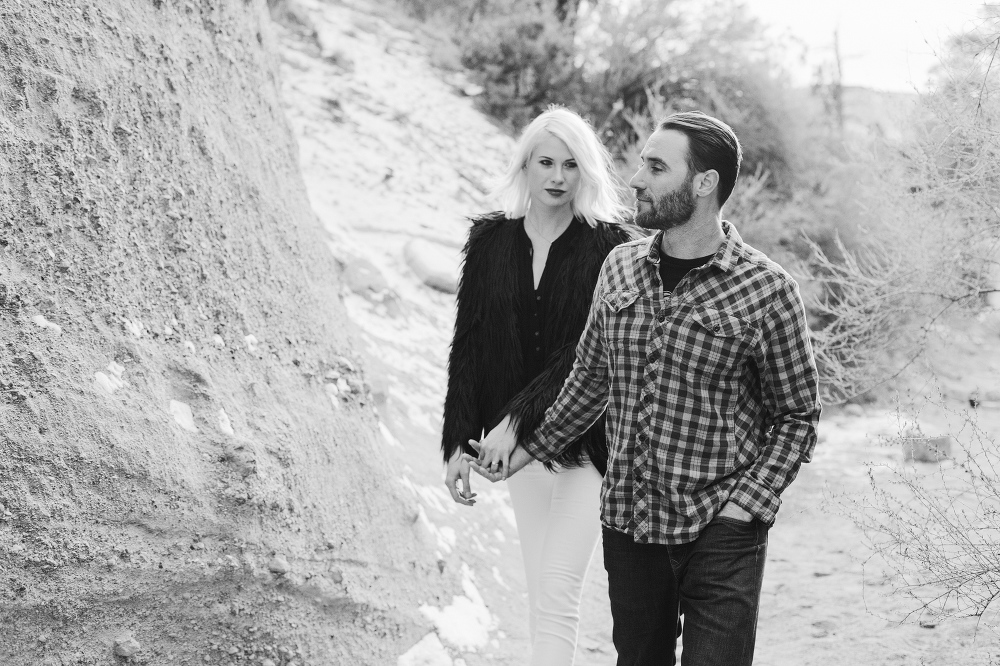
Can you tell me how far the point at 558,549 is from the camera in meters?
2.91

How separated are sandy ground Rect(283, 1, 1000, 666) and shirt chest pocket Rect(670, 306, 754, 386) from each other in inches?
66.1

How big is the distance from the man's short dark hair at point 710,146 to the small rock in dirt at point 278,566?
6.29 feet

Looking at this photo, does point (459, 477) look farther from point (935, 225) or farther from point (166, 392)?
point (935, 225)

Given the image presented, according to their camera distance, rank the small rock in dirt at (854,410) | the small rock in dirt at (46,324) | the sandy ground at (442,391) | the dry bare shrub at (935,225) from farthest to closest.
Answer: the small rock in dirt at (854,410) → the dry bare shrub at (935,225) → the sandy ground at (442,391) → the small rock in dirt at (46,324)

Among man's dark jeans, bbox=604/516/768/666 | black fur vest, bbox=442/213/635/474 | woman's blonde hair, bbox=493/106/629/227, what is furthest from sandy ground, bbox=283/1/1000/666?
woman's blonde hair, bbox=493/106/629/227

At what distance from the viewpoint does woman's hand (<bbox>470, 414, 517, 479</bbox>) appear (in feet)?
9.64

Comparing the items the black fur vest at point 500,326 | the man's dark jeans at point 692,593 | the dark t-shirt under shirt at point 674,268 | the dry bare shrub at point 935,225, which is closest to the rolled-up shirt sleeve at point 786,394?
the man's dark jeans at point 692,593

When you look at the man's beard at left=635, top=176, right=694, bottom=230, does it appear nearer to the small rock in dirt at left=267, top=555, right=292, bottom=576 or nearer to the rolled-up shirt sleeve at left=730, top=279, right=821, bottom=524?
the rolled-up shirt sleeve at left=730, top=279, right=821, bottom=524

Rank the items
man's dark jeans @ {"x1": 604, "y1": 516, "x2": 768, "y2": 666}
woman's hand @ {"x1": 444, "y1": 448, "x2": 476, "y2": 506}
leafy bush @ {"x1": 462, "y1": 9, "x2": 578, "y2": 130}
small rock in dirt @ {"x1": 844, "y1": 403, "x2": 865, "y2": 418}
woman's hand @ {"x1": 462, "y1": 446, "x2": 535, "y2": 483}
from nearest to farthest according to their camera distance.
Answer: man's dark jeans @ {"x1": 604, "y1": 516, "x2": 768, "y2": 666}
woman's hand @ {"x1": 462, "y1": 446, "x2": 535, "y2": 483}
woman's hand @ {"x1": 444, "y1": 448, "x2": 476, "y2": 506}
small rock in dirt @ {"x1": 844, "y1": 403, "x2": 865, "y2": 418}
leafy bush @ {"x1": 462, "y1": 9, "x2": 578, "y2": 130}

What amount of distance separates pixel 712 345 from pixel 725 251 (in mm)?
270

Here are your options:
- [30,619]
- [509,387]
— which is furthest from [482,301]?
[30,619]

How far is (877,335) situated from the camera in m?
6.81

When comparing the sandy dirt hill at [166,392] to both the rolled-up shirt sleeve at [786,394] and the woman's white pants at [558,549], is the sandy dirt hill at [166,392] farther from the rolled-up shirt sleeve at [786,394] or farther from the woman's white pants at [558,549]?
the rolled-up shirt sleeve at [786,394]

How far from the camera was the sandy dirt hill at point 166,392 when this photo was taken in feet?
8.81
